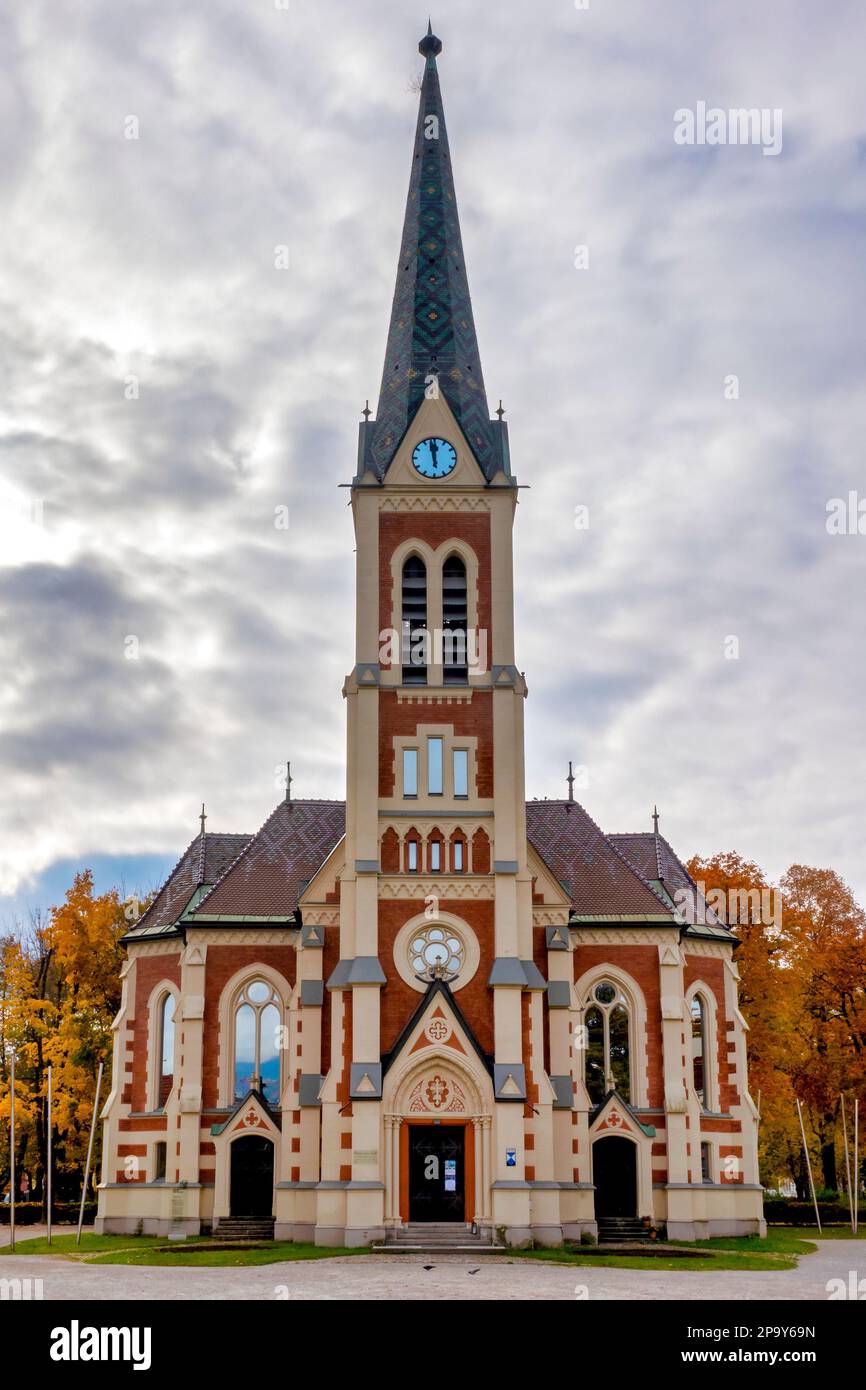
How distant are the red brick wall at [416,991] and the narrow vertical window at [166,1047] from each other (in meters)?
10.8

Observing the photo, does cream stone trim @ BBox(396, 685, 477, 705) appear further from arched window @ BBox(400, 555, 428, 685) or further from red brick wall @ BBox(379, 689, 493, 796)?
arched window @ BBox(400, 555, 428, 685)

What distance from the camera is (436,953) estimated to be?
44.8 meters

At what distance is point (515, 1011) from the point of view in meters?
43.8

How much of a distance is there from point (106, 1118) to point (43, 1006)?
39.6 ft

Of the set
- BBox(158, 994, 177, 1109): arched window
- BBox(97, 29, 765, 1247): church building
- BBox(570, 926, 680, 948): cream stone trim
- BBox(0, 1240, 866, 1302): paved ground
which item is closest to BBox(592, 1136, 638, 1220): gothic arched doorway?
BBox(97, 29, 765, 1247): church building

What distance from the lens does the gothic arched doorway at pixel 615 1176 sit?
48.2 m

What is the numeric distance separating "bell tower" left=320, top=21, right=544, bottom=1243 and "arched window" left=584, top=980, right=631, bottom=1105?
659 cm

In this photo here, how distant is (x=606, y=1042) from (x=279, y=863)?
13.8 metres

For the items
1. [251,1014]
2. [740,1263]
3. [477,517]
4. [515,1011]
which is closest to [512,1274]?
[740,1263]

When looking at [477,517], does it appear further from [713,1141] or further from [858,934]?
[858,934]

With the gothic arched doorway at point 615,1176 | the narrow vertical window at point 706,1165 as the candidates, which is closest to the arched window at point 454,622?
the gothic arched doorway at point 615,1176

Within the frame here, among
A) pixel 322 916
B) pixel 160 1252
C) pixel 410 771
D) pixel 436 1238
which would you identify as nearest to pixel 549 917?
pixel 410 771

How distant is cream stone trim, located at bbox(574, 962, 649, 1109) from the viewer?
49375 mm
